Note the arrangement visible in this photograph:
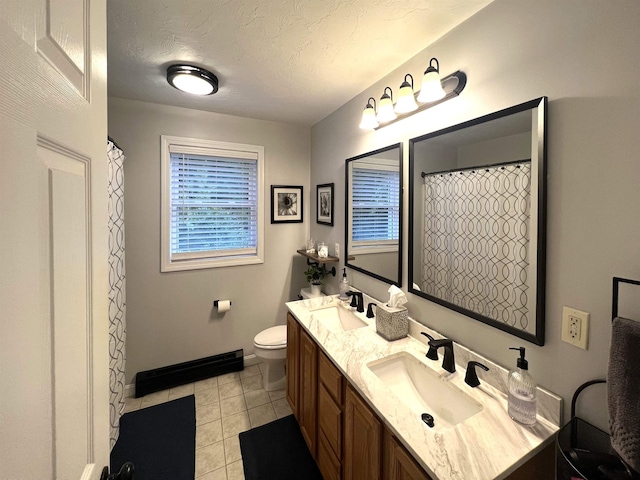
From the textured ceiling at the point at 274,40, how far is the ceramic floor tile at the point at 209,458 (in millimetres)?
2454

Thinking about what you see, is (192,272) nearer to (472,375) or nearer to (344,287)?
(344,287)

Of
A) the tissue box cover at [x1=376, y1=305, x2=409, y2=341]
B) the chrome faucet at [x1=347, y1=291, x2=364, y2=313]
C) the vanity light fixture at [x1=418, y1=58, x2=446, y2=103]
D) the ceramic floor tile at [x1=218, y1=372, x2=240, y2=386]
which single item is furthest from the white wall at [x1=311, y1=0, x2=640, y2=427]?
the ceramic floor tile at [x1=218, y1=372, x2=240, y2=386]

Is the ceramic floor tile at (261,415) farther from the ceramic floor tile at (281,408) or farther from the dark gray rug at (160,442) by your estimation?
the dark gray rug at (160,442)

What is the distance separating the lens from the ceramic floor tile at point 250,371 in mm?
2525

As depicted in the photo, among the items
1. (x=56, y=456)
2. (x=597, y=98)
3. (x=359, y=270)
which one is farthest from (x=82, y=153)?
(x=359, y=270)

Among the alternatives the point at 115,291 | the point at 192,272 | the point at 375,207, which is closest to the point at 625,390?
the point at 375,207

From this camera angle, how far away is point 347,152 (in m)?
2.16

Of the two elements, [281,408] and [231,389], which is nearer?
[281,408]

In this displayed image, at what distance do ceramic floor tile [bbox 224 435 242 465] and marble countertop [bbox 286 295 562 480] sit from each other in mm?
1033

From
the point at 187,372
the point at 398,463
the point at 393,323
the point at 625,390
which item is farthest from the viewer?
the point at 187,372

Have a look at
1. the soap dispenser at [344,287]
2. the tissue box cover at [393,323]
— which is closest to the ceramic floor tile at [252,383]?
the soap dispenser at [344,287]

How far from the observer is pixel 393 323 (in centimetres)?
147

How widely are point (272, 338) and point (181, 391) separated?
92 centimetres

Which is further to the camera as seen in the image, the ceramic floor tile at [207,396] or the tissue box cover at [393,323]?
the ceramic floor tile at [207,396]
